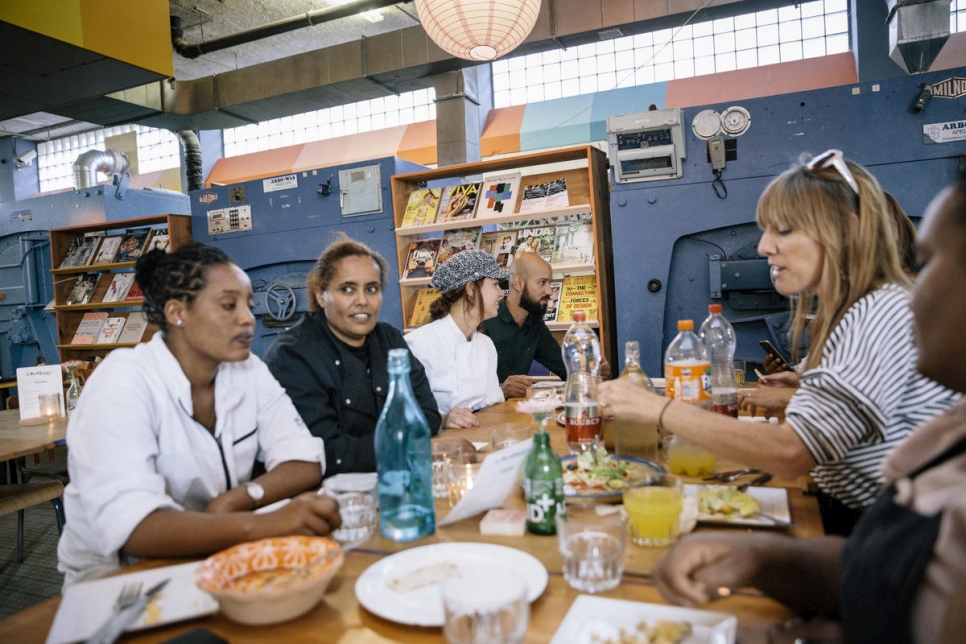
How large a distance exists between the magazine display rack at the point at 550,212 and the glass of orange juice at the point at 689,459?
335 centimetres

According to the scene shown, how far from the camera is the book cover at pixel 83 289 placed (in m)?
7.46

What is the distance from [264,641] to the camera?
1.00m

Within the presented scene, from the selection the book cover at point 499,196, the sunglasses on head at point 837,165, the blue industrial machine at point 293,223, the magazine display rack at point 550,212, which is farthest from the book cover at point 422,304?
the sunglasses on head at point 837,165

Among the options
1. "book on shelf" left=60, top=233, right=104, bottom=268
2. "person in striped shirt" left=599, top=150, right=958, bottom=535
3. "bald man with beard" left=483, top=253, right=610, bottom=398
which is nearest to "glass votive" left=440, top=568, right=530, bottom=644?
"person in striped shirt" left=599, top=150, right=958, bottom=535

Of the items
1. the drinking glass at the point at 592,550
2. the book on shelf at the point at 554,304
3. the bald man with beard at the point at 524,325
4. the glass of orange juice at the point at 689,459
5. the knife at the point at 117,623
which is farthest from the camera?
the book on shelf at the point at 554,304

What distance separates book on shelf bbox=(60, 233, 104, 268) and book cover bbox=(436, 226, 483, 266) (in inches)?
182

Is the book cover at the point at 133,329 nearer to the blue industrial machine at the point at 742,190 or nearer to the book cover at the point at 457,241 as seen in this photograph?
the book cover at the point at 457,241

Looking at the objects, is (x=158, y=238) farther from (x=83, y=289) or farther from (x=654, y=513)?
(x=654, y=513)

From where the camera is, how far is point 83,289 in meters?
7.52

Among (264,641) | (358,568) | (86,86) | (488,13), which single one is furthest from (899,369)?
(86,86)

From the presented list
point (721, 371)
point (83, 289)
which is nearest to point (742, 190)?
point (721, 371)

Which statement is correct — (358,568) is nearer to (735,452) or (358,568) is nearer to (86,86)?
(735,452)

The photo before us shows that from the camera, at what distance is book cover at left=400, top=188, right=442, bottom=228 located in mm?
5746

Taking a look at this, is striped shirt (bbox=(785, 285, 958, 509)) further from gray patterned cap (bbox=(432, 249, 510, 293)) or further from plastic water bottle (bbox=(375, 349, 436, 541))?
gray patterned cap (bbox=(432, 249, 510, 293))
